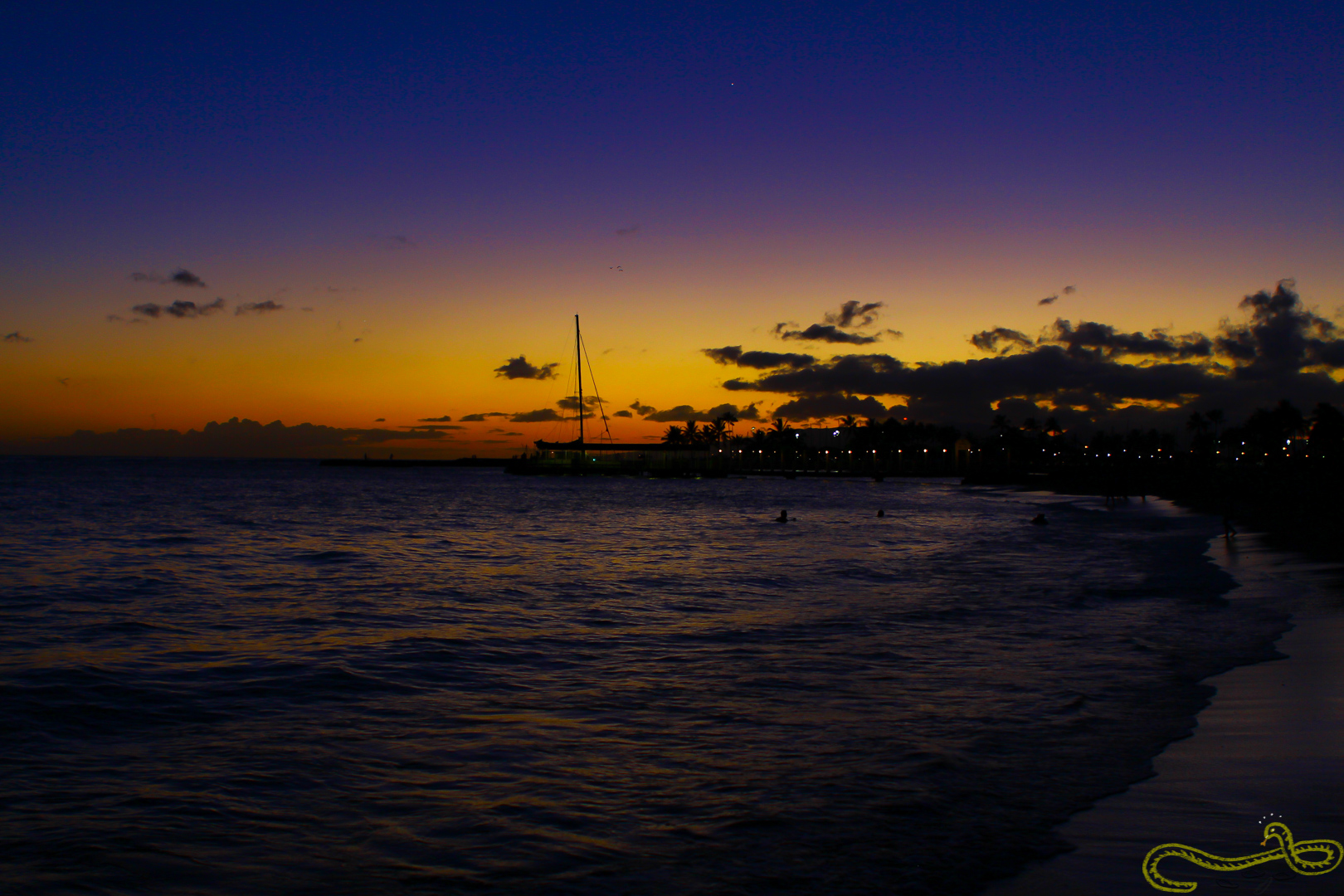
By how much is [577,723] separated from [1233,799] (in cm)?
581

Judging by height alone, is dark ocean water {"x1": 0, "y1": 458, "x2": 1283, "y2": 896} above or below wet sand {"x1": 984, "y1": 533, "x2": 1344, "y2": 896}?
below

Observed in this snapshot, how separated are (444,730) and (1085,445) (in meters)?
204

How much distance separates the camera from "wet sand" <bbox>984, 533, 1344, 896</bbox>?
4.83 m

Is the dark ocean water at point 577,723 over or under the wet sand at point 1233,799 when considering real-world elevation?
under

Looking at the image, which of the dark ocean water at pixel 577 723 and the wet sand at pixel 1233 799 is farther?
the dark ocean water at pixel 577 723

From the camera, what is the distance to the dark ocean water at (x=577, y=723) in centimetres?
549

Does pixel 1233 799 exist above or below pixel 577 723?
above

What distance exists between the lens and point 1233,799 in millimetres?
5949

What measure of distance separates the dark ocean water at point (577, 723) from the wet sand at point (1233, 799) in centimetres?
32

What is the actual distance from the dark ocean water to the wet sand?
32cm

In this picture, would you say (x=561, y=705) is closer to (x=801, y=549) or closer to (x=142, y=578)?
(x=142, y=578)

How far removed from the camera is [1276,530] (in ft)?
99.6

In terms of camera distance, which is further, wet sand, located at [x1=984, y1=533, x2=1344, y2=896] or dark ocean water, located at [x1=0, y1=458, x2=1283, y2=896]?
dark ocean water, located at [x1=0, y1=458, x2=1283, y2=896]

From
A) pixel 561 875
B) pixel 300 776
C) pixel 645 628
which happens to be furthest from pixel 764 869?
pixel 645 628
